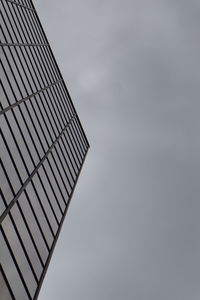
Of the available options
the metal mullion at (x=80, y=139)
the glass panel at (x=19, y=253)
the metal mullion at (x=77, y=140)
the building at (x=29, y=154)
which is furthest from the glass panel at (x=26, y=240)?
the metal mullion at (x=80, y=139)

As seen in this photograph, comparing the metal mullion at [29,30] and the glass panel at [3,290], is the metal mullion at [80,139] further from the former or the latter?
the glass panel at [3,290]

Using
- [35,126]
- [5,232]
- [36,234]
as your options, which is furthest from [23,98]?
[5,232]

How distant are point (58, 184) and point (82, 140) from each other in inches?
618

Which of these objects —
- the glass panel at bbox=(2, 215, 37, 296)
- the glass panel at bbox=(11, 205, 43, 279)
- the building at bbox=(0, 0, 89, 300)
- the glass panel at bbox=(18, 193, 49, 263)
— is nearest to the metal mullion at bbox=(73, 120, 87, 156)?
the building at bbox=(0, 0, 89, 300)

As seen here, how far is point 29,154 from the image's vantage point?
26766 mm

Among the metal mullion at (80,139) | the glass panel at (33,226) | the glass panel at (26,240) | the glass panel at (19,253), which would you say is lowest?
the glass panel at (19,253)

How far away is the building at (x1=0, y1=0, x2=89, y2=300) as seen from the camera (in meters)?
20.7

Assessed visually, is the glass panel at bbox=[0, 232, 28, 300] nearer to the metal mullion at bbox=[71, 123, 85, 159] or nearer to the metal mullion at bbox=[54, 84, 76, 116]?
the metal mullion at bbox=[71, 123, 85, 159]

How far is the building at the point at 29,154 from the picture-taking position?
67.8 feet

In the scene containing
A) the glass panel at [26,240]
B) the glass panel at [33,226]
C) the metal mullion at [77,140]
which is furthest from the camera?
the metal mullion at [77,140]

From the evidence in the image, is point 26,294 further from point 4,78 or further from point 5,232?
point 4,78

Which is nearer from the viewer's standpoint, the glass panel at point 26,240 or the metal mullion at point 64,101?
the glass panel at point 26,240

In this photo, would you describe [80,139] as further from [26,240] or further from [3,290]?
[3,290]

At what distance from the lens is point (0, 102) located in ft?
79.9
